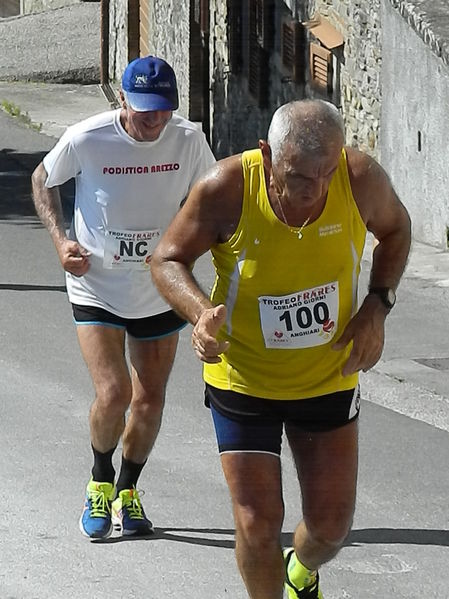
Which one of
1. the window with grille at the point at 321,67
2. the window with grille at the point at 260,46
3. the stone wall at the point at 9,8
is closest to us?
the window with grille at the point at 321,67

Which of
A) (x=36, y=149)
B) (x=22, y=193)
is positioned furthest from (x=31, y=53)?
(x=22, y=193)

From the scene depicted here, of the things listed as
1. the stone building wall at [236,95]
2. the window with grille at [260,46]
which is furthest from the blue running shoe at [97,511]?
the window with grille at [260,46]

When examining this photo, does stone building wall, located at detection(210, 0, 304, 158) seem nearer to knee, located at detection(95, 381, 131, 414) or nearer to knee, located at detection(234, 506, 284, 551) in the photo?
knee, located at detection(95, 381, 131, 414)

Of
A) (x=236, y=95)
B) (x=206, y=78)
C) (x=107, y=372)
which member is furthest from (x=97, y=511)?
(x=206, y=78)

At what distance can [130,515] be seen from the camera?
6344 millimetres

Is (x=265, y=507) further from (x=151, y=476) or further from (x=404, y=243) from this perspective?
(x=151, y=476)

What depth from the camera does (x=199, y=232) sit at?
15.3ft

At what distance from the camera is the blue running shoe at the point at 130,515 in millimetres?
6324

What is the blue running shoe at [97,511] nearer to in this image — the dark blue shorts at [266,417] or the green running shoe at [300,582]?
the green running shoe at [300,582]

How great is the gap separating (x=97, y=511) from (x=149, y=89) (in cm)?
179

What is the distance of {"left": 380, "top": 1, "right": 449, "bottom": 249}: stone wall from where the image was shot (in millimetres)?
13695

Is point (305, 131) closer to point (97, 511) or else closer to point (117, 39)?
point (97, 511)

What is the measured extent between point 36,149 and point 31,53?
9087 mm

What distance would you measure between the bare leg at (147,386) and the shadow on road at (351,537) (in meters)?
0.34
